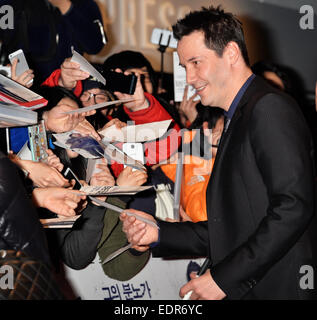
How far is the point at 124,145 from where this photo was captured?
203 centimetres

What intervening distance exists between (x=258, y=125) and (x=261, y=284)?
57cm

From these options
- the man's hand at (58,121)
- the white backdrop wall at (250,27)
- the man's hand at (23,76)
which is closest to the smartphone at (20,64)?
the man's hand at (23,76)

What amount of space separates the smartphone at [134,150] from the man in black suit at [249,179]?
1.41 feet

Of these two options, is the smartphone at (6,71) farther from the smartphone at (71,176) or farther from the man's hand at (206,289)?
the man's hand at (206,289)

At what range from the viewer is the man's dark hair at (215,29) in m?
1.75

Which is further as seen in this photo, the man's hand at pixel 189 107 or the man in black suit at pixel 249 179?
the man's hand at pixel 189 107

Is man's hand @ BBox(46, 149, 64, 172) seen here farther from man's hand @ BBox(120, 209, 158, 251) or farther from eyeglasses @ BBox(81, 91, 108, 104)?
eyeglasses @ BBox(81, 91, 108, 104)

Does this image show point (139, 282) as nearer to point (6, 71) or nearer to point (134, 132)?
point (134, 132)

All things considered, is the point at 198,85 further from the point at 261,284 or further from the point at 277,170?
the point at 261,284

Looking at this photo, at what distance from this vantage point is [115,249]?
2.29 meters

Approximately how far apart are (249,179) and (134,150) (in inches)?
27.4

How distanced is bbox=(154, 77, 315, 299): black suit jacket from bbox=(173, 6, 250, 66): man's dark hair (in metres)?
0.21

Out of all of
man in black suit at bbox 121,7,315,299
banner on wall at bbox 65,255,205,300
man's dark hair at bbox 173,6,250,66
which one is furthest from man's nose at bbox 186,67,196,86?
banner on wall at bbox 65,255,205,300

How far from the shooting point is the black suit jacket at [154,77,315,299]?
1433 millimetres
